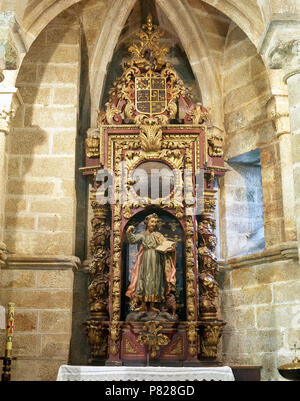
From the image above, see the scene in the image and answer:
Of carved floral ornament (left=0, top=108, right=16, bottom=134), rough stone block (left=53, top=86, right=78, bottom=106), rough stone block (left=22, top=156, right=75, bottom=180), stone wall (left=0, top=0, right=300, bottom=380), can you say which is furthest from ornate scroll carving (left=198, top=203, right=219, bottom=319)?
carved floral ornament (left=0, top=108, right=16, bottom=134)

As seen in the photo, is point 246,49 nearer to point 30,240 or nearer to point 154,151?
point 154,151

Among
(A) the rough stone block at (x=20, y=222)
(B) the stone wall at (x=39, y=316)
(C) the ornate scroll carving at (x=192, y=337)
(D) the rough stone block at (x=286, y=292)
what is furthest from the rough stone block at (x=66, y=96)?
(D) the rough stone block at (x=286, y=292)

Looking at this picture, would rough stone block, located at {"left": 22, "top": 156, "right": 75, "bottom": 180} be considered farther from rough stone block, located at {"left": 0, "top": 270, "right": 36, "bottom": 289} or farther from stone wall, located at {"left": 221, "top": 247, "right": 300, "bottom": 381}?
stone wall, located at {"left": 221, "top": 247, "right": 300, "bottom": 381}

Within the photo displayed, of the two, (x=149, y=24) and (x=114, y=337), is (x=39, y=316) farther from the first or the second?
(x=149, y=24)

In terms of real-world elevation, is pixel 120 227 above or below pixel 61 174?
below

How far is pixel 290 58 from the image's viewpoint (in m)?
6.21

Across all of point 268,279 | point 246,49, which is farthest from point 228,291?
point 246,49

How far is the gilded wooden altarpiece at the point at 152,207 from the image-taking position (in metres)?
7.54

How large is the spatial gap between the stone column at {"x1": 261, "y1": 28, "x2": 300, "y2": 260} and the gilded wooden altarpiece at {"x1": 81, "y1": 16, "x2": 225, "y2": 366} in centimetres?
210

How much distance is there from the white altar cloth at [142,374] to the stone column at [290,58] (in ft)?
7.15

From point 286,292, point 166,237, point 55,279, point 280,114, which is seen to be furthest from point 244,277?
point 55,279

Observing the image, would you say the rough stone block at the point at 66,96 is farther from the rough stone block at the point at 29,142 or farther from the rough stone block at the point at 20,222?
the rough stone block at the point at 20,222

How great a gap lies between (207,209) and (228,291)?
1123mm

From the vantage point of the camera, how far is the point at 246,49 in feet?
29.1
